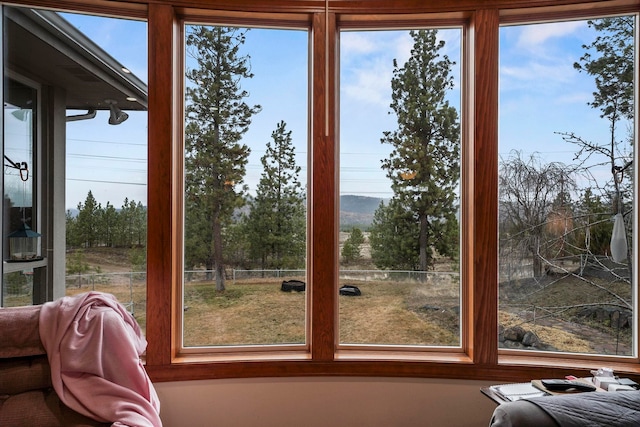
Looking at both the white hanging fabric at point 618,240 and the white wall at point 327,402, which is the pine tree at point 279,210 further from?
the white hanging fabric at point 618,240

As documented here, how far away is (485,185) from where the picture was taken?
2307 millimetres

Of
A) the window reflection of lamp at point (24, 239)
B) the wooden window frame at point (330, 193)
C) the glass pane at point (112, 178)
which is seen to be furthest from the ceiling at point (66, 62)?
the window reflection of lamp at point (24, 239)

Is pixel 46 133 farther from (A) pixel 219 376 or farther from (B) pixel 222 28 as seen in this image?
(A) pixel 219 376

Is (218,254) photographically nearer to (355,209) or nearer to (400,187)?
(355,209)

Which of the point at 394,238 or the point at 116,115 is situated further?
the point at 394,238

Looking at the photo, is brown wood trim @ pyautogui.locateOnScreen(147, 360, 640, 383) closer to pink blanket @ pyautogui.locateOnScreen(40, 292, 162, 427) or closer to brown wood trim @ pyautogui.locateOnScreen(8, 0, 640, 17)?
pink blanket @ pyautogui.locateOnScreen(40, 292, 162, 427)

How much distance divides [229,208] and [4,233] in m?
1.27

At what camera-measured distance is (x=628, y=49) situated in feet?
7.50

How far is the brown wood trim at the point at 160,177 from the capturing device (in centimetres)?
225

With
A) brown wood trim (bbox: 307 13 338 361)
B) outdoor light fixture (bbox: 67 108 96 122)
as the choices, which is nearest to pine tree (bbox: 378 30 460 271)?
brown wood trim (bbox: 307 13 338 361)

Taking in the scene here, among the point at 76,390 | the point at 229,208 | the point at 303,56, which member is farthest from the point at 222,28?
the point at 76,390

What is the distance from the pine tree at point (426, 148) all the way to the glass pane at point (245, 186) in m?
0.62

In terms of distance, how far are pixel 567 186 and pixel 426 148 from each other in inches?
34.9

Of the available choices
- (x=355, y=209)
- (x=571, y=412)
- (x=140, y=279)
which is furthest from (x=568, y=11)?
(x=140, y=279)
